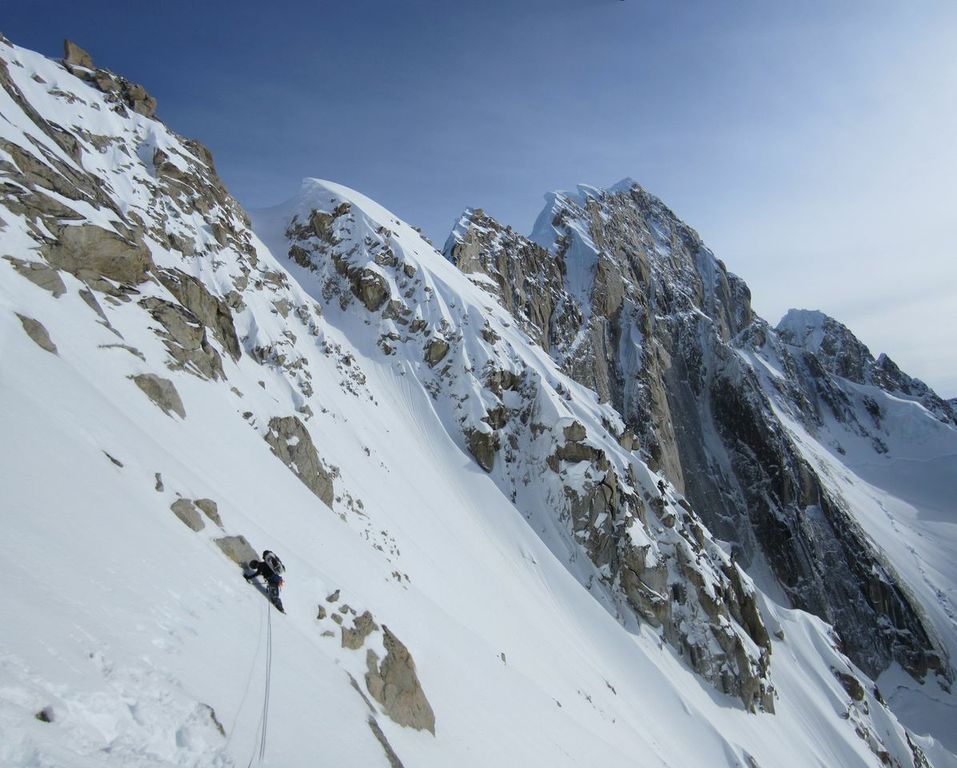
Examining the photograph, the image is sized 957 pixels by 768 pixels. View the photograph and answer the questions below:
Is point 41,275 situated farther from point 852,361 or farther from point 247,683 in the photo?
point 852,361

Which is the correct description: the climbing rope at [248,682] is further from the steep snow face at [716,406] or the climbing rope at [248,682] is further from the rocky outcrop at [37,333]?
the steep snow face at [716,406]

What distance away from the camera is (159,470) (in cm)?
1145

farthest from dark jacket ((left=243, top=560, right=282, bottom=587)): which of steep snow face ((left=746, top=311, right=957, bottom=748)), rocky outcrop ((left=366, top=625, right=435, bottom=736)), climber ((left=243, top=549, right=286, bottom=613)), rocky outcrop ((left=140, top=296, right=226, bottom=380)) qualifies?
→ steep snow face ((left=746, top=311, right=957, bottom=748))

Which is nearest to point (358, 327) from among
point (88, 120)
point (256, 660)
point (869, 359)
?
point (88, 120)

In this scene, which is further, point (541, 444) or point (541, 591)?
point (541, 444)

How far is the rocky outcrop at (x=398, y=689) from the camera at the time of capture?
11305 millimetres

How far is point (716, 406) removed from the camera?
9369 centimetres

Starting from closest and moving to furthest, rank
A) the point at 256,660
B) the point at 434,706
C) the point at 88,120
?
the point at 256,660 < the point at 434,706 < the point at 88,120

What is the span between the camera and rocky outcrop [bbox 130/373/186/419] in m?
16.2

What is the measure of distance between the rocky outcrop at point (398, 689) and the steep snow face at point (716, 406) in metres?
51.6

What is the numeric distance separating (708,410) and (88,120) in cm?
9452

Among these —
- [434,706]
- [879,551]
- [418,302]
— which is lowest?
[434,706]

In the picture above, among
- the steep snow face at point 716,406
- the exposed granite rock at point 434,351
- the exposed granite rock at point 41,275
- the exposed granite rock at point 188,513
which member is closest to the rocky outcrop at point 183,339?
the exposed granite rock at point 41,275

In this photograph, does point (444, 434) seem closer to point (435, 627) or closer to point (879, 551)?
point (435, 627)
